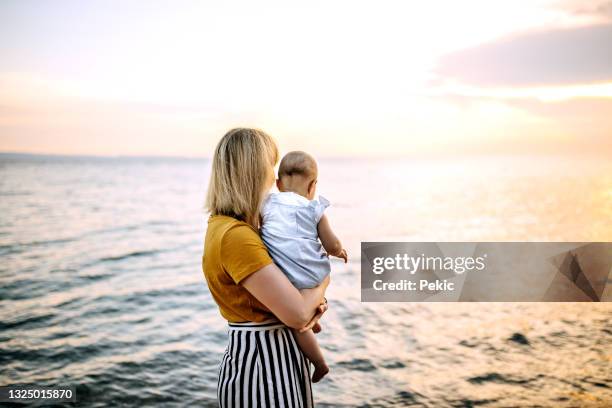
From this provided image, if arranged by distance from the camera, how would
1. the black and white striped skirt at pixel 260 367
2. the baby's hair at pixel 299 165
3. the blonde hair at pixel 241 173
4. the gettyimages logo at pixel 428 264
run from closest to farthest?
the blonde hair at pixel 241 173, the black and white striped skirt at pixel 260 367, the baby's hair at pixel 299 165, the gettyimages logo at pixel 428 264

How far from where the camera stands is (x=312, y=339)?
2076 millimetres

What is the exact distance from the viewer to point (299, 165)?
2.32m

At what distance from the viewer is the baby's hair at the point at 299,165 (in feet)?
7.63

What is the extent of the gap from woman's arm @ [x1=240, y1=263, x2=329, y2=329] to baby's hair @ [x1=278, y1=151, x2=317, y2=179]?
0.67 m

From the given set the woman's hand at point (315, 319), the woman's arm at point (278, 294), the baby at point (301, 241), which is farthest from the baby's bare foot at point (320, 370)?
the woman's arm at point (278, 294)

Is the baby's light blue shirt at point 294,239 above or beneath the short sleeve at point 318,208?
beneath

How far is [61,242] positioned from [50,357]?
855 centimetres

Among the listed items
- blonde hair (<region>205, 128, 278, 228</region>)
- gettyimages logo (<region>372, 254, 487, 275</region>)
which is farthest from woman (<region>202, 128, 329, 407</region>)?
gettyimages logo (<region>372, 254, 487, 275</region>)

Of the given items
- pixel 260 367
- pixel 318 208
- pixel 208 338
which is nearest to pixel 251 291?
pixel 260 367

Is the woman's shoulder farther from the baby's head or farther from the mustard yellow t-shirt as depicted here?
the baby's head

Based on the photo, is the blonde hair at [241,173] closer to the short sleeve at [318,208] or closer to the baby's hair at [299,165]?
the short sleeve at [318,208]
